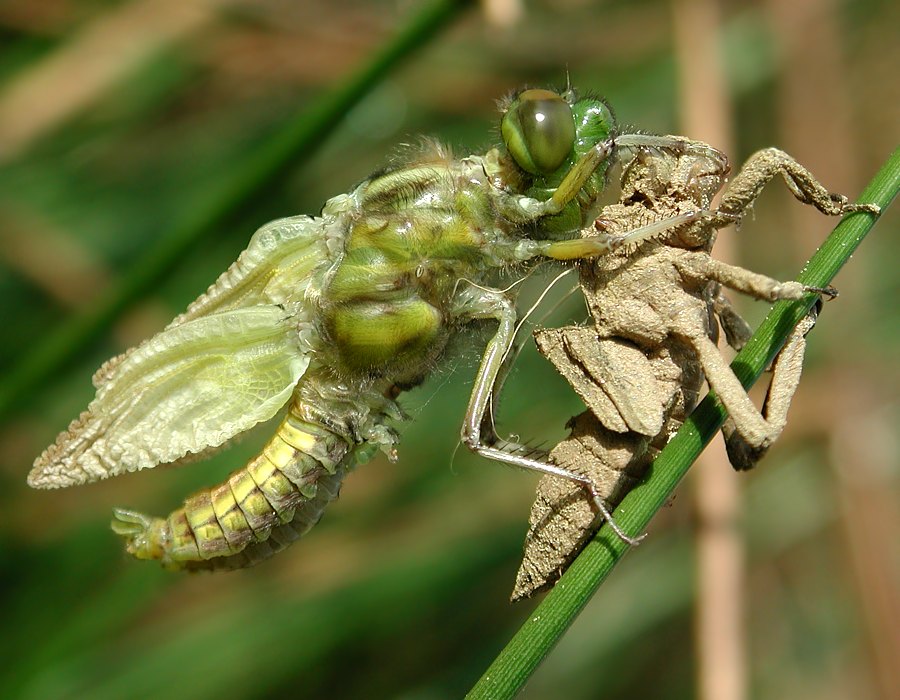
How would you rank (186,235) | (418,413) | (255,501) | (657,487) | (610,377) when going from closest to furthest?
(657,487)
(610,377)
(255,501)
(186,235)
(418,413)

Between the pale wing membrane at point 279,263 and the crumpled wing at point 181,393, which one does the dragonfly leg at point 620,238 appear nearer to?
the pale wing membrane at point 279,263

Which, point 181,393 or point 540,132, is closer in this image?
point 540,132

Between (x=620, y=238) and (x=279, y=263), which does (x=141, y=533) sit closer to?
(x=279, y=263)

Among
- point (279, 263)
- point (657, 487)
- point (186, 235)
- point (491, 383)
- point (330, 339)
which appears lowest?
point (657, 487)

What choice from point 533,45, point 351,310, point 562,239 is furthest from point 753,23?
point 351,310

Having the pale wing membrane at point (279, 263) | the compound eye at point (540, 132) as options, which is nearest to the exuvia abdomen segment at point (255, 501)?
the pale wing membrane at point (279, 263)

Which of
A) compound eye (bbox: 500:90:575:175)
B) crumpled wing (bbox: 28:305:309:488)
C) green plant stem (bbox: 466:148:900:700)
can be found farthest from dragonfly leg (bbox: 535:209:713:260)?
crumpled wing (bbox: 28:305:309:488)


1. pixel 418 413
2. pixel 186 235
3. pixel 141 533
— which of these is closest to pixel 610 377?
pixel 141 533
